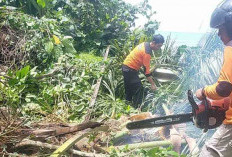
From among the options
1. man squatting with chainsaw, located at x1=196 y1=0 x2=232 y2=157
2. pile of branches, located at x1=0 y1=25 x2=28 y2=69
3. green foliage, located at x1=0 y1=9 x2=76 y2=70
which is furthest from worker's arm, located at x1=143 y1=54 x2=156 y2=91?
man squatting with chainsaw, located at x1=196 y1=0 x2=232 y2=157

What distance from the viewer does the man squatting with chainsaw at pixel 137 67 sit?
15.1 feet

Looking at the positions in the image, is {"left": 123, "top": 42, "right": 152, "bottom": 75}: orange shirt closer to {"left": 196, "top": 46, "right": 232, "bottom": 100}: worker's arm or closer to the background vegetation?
the background vegetation

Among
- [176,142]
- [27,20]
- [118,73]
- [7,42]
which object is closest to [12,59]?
[7,42]

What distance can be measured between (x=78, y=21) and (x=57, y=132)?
5.46 metres

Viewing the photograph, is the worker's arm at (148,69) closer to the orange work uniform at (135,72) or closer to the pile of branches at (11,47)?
the orange work uniform at (135,72)

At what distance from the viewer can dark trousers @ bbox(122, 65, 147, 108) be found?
489cm

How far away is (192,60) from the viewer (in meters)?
4.93

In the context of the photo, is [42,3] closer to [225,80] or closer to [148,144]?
[148,144]

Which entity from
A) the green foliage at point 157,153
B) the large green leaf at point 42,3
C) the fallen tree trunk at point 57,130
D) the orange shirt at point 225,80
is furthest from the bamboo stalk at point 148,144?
the large green leaf at point 42,3

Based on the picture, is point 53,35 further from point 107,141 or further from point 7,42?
point 107,141

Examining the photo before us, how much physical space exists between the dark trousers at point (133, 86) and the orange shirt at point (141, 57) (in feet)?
0.33

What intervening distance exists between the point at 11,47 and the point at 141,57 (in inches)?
88.9

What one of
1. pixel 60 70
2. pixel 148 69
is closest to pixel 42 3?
pixel 60 70

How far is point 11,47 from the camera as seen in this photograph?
4648mm
